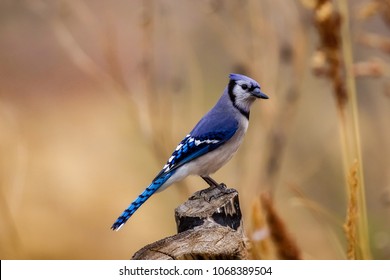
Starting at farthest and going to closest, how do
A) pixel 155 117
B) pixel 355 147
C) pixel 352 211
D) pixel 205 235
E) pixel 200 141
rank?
pixel 155 117 → pixel 200 141 → pixel 355 147 → pixel 352 211 → pixel 205 235

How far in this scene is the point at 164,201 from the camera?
177 inches

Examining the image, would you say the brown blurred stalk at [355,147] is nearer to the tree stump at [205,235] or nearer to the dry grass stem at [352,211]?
the dry grass stem at [352,211]

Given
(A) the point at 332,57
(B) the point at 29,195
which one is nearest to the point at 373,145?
(A) the point at 332,57

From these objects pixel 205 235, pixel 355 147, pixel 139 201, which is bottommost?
pixel 205 235

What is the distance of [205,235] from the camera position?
2371mm

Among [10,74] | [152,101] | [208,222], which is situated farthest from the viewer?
[10,74]

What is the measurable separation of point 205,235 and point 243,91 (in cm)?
86

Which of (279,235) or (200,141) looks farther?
(200,141)

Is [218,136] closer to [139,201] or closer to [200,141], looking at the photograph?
[200,141]

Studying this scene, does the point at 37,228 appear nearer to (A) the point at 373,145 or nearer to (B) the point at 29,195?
(B) the point at 29,195

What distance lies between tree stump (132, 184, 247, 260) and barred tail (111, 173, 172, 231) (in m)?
0.15

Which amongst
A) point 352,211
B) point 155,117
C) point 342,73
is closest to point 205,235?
point 352,211

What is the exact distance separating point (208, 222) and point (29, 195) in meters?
1.80

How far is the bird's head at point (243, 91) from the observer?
3.05 meters
